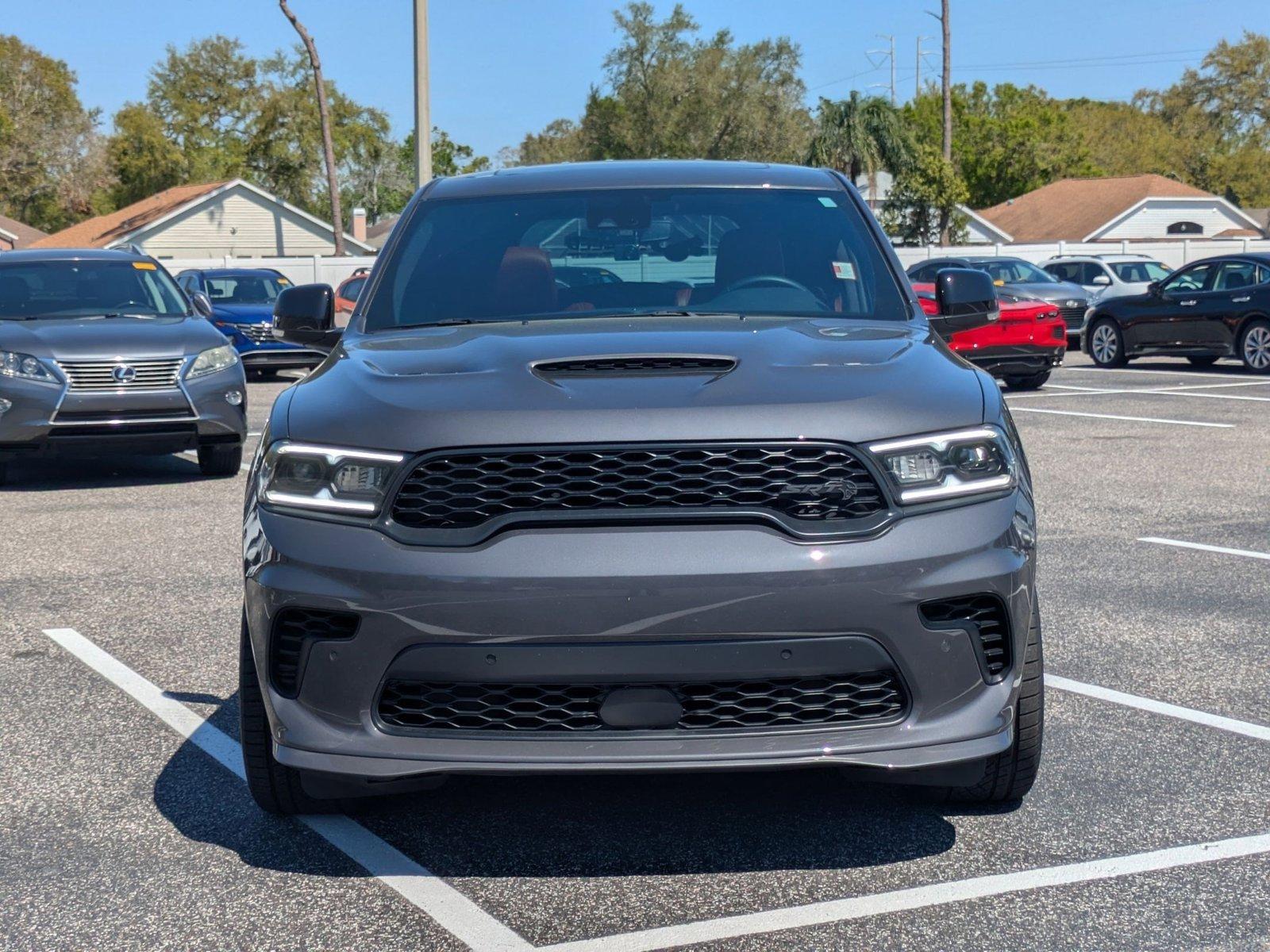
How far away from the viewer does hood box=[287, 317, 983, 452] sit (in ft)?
11.8

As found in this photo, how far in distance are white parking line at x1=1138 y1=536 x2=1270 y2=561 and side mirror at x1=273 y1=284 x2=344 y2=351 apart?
4.88 meters

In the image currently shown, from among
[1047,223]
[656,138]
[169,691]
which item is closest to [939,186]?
[1047,223]

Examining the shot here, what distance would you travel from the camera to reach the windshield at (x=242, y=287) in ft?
78.9

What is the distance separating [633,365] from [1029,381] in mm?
17168

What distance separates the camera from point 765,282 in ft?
16.5

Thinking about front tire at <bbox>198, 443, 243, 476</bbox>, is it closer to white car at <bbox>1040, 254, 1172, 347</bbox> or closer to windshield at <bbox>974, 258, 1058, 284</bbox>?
windshield at <bbox>974, 258, 1058, 284</bbox>

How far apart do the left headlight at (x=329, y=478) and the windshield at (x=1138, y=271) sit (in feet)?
94.5

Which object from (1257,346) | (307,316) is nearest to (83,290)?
(307,316)

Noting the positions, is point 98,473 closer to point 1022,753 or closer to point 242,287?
point 1022,753

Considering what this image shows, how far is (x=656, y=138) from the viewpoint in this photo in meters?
81.2

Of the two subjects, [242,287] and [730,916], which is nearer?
[730,916]

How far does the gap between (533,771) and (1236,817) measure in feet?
6.31

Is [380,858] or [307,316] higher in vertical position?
[307,316]

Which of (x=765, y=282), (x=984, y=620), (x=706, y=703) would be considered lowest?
(x=706, y=703)
